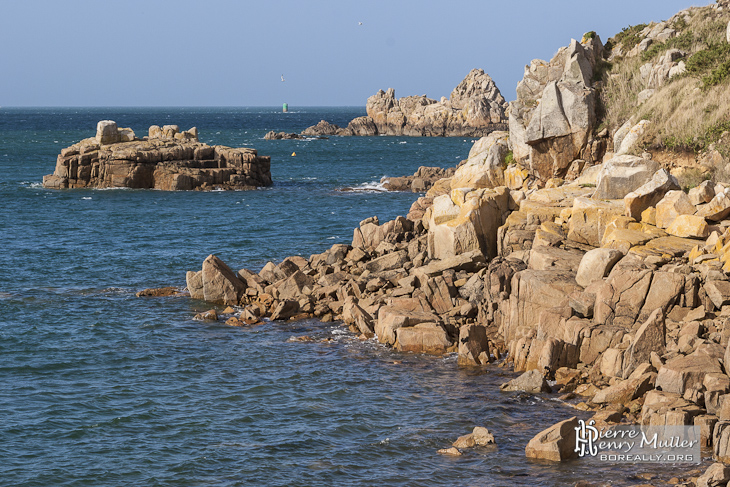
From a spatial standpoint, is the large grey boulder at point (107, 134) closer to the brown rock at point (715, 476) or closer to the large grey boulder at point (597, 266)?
the large grey boulder at point (597, 266)

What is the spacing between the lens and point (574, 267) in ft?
84.2

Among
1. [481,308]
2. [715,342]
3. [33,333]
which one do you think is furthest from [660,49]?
[33,333]

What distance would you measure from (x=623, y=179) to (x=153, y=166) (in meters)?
54.7

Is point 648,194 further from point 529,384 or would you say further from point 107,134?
point 107,134

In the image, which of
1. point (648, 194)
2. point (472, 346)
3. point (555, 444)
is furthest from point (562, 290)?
point (555, 444)

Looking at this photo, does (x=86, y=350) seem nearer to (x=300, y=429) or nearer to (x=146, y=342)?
(x=146, y=342)

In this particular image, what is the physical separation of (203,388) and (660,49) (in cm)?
2915

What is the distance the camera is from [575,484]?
51.9ft

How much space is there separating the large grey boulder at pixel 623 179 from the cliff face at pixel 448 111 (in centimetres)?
13905

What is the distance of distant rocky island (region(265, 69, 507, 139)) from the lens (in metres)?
173

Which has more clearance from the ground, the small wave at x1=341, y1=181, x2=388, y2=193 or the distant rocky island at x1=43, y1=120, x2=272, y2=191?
the distant rocky island at x1=43, y1=120, x2=272, y2=191

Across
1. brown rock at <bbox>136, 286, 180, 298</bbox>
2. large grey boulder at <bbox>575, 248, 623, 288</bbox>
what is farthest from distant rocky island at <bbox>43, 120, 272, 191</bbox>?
large grey boulder at <bbox>575, 248, 623, 288</bbox>

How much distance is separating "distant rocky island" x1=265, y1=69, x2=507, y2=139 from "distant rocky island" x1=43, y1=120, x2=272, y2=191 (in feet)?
289

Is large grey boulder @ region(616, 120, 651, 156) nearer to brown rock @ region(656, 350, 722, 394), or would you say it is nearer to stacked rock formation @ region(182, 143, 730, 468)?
stacked rock formation @ region(182, 143, 730, 468)
